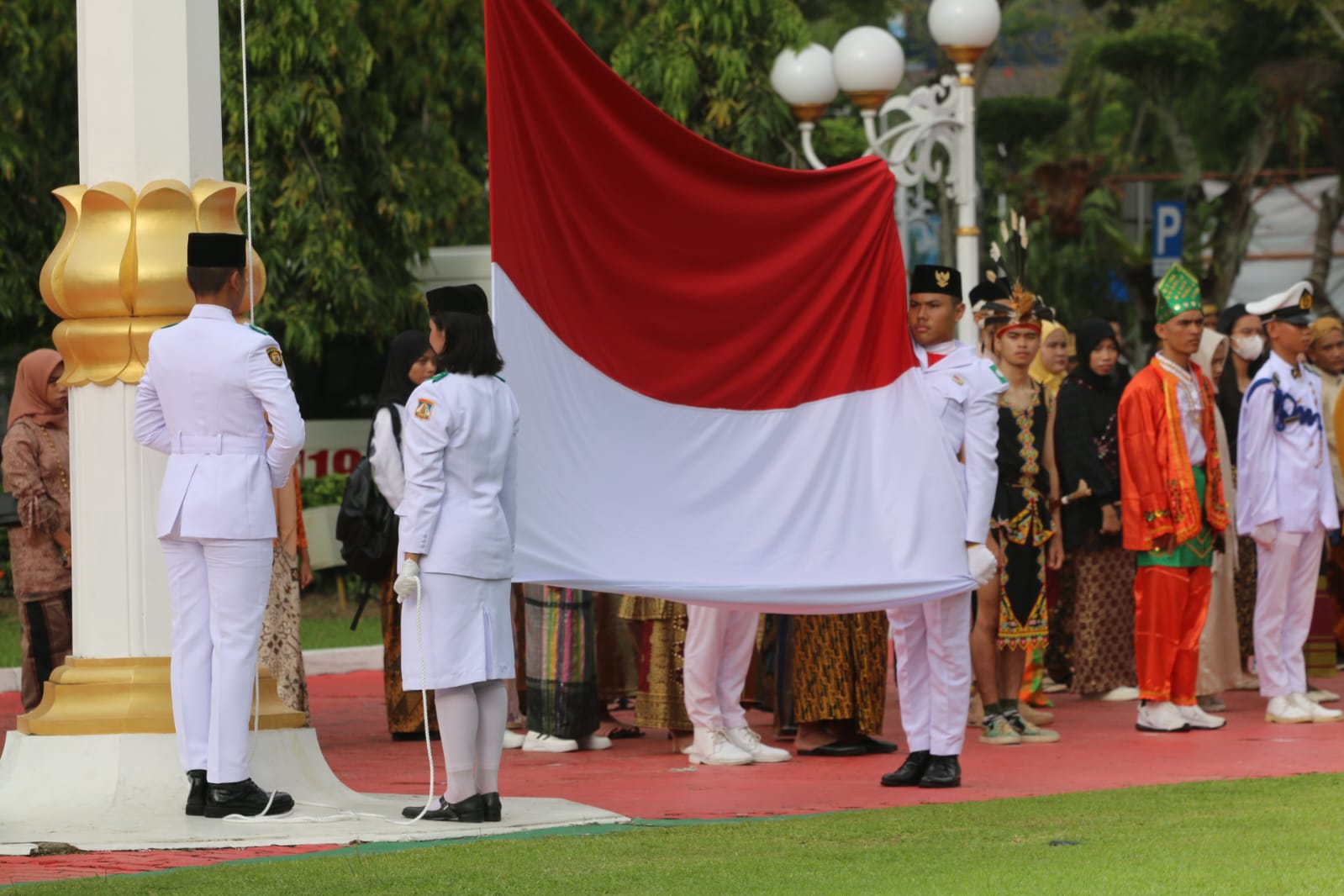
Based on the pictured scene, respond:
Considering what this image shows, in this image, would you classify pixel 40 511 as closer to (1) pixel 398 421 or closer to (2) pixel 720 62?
(1) pixel 398 421

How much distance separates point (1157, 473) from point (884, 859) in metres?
4.77

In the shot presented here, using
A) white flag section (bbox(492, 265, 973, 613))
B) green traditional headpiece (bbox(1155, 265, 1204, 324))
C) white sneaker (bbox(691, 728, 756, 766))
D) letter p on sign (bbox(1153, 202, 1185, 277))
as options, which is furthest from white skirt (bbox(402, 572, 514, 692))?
letter p on sign (bbox(1153, 202, 1185, 277))

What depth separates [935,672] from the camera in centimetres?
893

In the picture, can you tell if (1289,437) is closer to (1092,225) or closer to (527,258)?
(527,258)

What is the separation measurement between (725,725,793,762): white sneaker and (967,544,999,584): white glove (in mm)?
1789

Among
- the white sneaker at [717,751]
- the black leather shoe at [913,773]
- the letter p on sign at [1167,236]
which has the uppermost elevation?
the letter p on sign at [1167,236]

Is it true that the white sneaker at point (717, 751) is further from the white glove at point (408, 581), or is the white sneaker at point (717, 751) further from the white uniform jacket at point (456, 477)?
the white glove at point (408, 581)

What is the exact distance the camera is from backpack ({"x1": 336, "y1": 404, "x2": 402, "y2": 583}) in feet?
37.6

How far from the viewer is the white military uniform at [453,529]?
303 inches

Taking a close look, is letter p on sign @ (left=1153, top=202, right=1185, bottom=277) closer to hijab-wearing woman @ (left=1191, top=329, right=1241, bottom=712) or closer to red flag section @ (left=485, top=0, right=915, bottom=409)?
hijab-wearing woman @ (left=1191, top=329, right=1241, bottom=712)

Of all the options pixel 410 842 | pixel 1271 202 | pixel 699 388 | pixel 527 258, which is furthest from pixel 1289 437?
pixel 1271 202

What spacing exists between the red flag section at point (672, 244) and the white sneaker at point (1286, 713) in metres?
3.75

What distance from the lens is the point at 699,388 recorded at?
8.98 meters

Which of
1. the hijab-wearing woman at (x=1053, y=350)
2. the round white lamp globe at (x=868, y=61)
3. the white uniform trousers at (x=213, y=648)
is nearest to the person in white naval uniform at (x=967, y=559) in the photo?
the white uniform trousers at (x=213, y=648)
